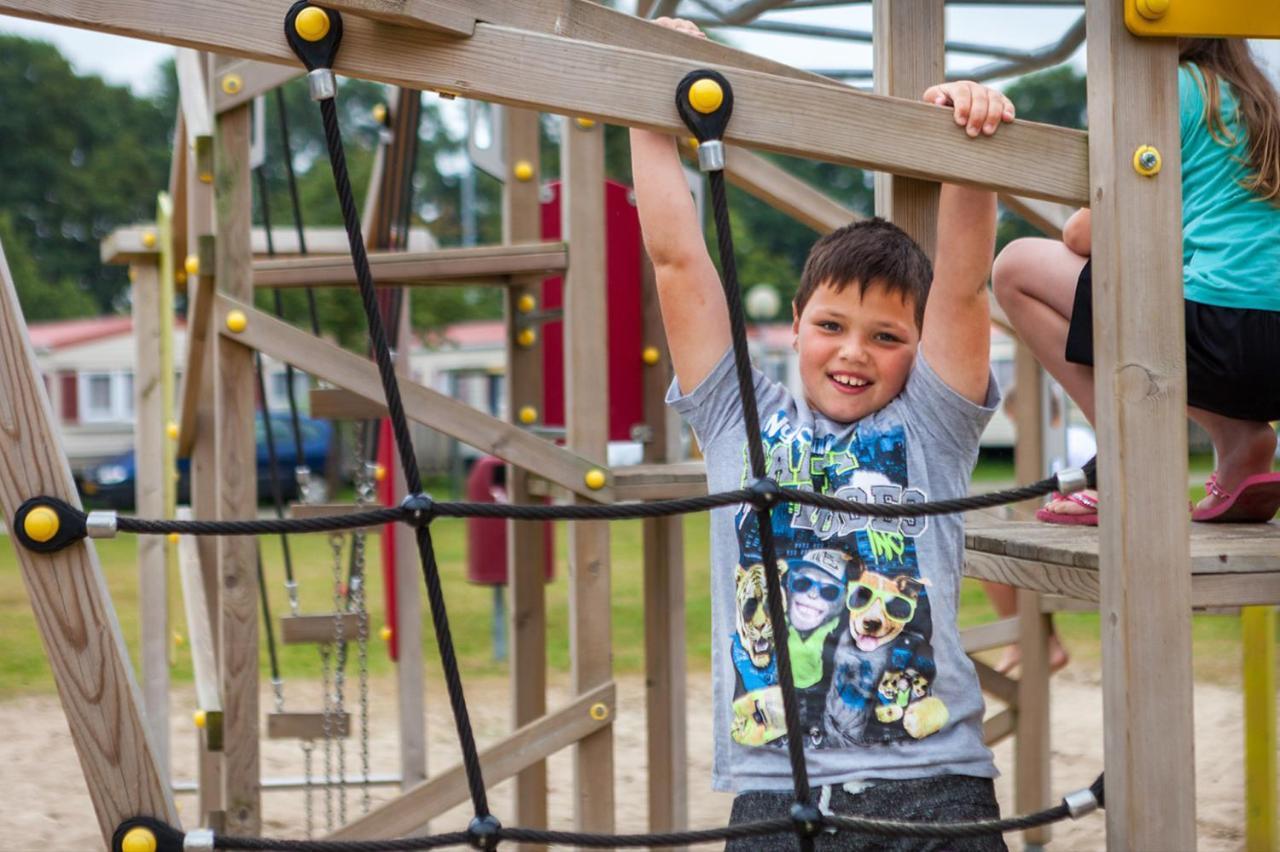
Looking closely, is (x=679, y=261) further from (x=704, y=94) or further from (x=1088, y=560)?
(x=1088, y=560)

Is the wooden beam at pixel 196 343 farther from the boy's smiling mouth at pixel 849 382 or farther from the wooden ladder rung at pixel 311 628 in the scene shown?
the boy's smiling mouth at pixel 849 382

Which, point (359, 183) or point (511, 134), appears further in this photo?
point (359, 183)

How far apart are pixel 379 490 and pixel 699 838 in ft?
14.1

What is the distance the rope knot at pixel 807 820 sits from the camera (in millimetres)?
1534

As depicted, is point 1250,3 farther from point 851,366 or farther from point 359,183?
point 359,183

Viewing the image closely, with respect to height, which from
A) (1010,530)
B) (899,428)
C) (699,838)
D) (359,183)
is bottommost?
(699,838)

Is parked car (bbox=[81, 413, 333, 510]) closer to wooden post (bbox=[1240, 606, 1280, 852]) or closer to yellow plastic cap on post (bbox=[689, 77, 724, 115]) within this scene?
wooden post (bbox=[1240, 606, 1280, 852])

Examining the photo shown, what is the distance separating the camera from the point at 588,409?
10.9ft

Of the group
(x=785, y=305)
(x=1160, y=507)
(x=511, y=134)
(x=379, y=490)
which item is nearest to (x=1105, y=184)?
(x=1160, y=507)

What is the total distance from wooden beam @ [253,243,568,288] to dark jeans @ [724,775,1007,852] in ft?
5.90

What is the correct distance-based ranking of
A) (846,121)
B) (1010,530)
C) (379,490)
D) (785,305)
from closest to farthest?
(846,121)
(1010,530)
(379,490)
(785,305)

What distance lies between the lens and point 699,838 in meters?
1.56

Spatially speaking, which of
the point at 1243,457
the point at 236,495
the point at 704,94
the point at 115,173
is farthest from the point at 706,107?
the point at 115,173

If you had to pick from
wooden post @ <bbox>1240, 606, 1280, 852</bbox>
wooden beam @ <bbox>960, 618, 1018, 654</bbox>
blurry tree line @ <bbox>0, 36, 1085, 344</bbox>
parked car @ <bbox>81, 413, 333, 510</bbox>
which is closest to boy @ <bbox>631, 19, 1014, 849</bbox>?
wooden post @ <bbox>1240, 606, 1280, 852</bbox>
